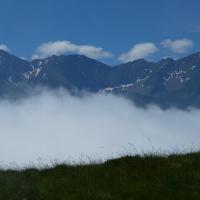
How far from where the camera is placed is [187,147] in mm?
17656

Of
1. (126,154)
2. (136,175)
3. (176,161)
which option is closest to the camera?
(136,175)

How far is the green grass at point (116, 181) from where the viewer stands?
13.2 metres

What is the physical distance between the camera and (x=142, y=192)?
43.0 ft

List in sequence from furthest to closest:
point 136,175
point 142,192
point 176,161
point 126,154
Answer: point 126,154 → point 176,161 → point 136,175 → point 142,192

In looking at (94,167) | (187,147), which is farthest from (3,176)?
(187,147)

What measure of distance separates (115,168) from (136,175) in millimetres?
1091

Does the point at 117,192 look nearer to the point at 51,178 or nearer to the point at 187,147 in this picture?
the point at 51,178

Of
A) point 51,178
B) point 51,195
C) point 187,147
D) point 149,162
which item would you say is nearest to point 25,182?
point 51,178

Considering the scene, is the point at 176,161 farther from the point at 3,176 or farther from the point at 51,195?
the point at 3,176

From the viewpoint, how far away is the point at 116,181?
46.9 feet

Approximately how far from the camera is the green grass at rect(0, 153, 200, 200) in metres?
13.2

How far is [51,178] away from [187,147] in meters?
5.06

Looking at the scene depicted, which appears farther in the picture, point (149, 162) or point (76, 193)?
point (149, 162)

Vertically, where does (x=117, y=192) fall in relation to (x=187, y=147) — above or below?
below
